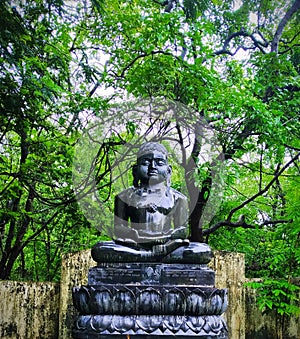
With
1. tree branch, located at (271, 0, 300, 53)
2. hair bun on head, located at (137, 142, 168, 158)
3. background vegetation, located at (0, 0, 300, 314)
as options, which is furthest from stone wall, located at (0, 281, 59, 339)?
tree branch, located at (271, 0, 300, 53)

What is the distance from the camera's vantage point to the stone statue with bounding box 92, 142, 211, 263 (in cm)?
360

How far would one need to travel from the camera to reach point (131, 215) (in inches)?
157

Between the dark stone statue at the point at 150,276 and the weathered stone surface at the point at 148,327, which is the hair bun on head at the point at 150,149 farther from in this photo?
the weathered stone surface at the point at 148,327

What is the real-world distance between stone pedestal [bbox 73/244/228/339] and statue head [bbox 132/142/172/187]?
94cm

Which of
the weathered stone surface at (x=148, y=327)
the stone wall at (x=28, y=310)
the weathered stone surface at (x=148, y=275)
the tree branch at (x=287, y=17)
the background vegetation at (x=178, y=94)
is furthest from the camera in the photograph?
the tree branch at (x=287, y=17)

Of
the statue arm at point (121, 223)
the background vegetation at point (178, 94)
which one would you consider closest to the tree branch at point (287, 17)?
the background vegetation at point (178, 94)

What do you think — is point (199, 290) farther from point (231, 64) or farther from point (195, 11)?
point (195, 11)

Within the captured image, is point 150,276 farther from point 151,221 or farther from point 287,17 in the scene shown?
point 287,17

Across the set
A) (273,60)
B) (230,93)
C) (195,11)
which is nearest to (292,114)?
(273,60)

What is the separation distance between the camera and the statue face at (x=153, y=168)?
3955 mm

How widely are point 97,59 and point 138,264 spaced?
413 cm

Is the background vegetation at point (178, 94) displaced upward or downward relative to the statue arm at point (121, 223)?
upward

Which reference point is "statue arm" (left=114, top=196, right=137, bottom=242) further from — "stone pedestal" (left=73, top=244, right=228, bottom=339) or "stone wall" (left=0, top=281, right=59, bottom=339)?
"stone wall" (left=0, top=281, right=59, bottom=339)

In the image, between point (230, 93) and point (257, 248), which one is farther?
point (257, 248)
